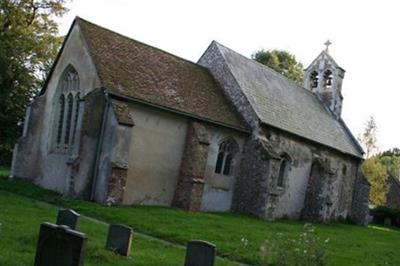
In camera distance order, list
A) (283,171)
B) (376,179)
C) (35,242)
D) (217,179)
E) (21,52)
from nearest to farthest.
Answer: (35,242)
(217,179)
(283,171)
(21,52)
(376,179)

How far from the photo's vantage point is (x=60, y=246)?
7727mm

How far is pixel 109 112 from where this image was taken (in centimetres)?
2069

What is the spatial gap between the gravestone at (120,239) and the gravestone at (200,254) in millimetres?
1483

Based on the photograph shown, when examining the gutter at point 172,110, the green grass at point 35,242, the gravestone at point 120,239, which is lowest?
the green grass at point 35,242

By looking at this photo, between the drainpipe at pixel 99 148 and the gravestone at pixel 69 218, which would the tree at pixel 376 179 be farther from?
the gravestone at pixel 69 218

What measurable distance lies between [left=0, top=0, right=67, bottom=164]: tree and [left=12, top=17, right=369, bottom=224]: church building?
10.5 metres

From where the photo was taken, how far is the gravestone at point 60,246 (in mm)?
7523

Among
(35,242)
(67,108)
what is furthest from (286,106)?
(35,242)

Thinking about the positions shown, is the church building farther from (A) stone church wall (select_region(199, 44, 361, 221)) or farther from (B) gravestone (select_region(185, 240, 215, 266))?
(B) gravestone (select_region(185, 240, 215, 266))

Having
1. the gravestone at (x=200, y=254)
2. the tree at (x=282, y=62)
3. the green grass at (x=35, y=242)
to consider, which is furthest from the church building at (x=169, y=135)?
the tree at (x=282, y=62)

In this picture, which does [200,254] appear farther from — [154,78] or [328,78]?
[328,78]

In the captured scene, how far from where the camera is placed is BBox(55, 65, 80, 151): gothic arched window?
23.4 meters

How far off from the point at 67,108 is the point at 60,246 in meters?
17.0

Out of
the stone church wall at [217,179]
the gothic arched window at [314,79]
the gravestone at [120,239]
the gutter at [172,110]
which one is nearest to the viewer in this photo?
the gravestone at [120,239]
